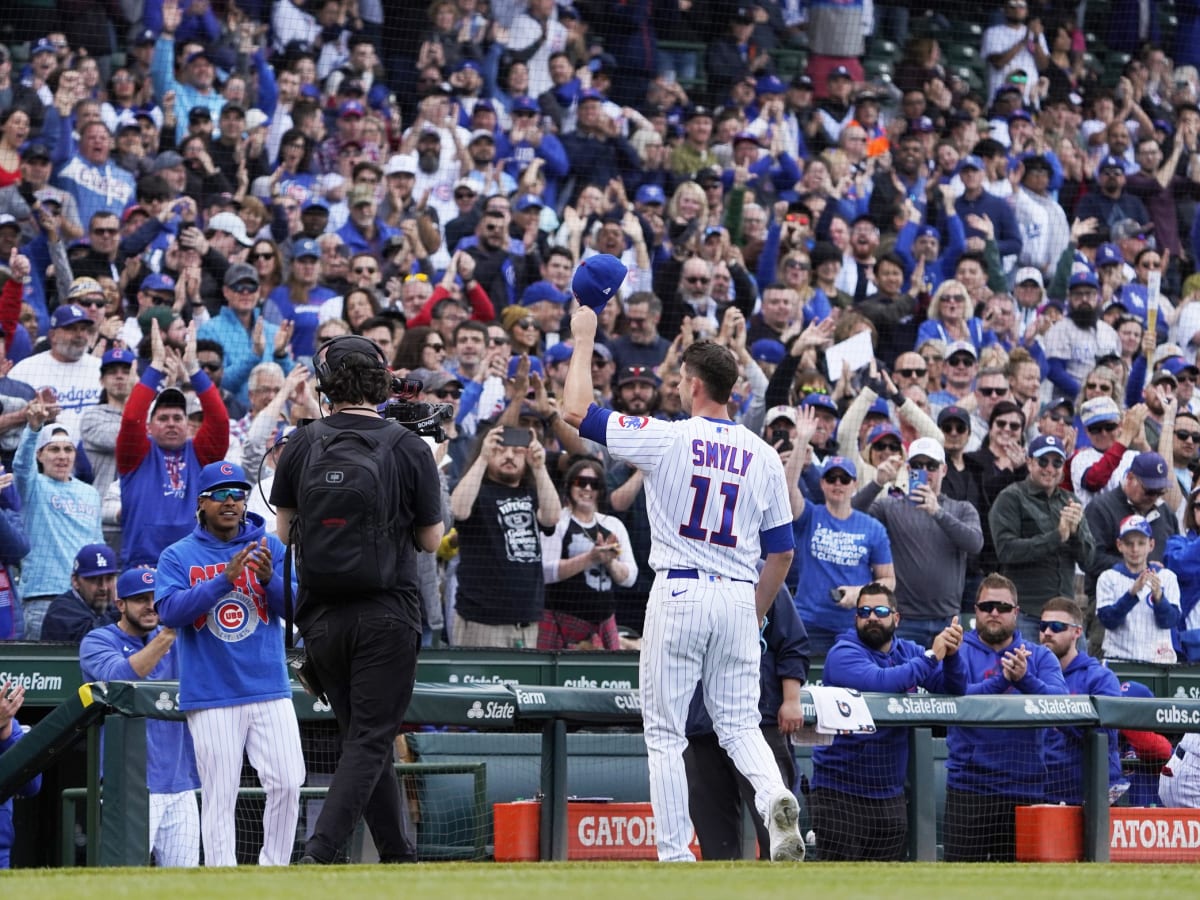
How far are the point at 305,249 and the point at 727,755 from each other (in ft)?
20.3

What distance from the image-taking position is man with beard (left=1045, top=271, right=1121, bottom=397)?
47.0ft

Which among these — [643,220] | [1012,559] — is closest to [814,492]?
[1012,559]

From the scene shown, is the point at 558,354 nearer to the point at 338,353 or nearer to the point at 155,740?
the point at 155,740

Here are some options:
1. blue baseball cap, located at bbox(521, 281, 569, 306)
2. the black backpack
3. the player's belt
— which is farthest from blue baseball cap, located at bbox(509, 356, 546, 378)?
the black backpack

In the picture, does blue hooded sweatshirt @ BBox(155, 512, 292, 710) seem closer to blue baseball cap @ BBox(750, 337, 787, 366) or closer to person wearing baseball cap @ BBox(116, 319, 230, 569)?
person wearing baseball cap @ BBox(116, 319, 230, 569)

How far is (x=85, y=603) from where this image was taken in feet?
30.1

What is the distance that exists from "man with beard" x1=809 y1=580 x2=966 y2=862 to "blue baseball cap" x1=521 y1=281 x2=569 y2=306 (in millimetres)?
4685

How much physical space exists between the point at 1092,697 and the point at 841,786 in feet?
3.96

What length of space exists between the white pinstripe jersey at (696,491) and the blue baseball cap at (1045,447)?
514 centimetres

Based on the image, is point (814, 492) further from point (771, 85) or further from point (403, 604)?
point (771, 85)

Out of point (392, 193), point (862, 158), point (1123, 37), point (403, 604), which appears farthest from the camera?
point (1123, 37)

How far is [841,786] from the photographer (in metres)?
8.20

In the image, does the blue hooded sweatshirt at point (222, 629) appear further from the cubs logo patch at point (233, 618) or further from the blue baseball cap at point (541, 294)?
the blue baseball cap at point (541, 294)

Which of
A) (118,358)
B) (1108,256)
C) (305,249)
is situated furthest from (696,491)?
(1108,256)
